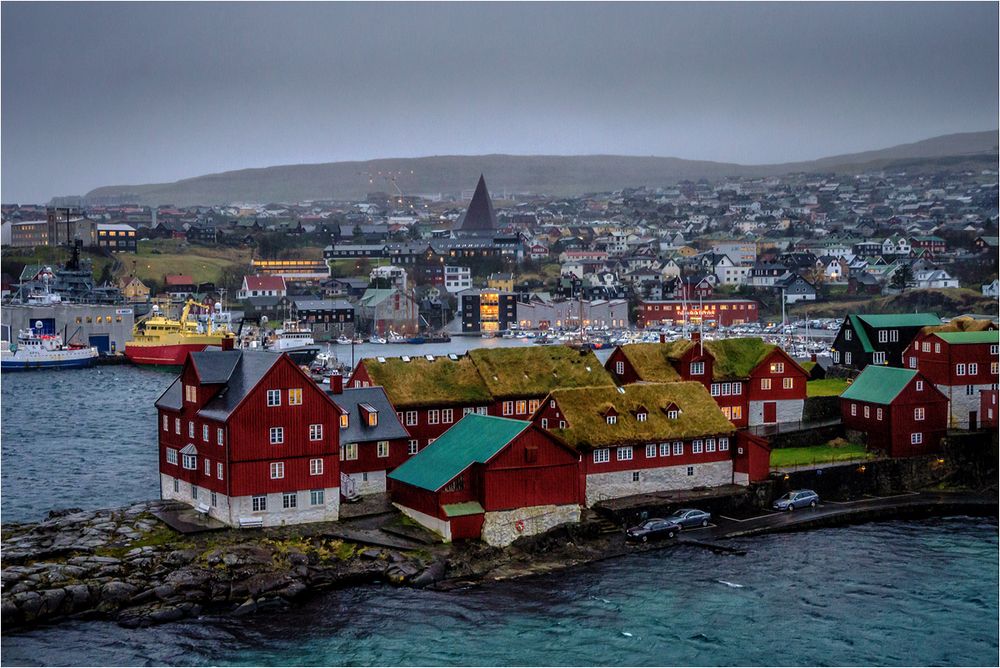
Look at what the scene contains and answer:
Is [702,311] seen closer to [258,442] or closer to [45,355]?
[45,355]

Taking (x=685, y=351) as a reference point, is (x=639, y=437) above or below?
below

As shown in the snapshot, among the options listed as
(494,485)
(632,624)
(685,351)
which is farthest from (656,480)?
(632,624)

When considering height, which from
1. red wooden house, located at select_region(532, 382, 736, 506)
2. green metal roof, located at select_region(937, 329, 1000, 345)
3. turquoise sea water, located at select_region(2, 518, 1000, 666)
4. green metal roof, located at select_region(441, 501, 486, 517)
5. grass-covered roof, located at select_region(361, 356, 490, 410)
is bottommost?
turquoise sea water, located at select_region(2, 518, 1000, 666)

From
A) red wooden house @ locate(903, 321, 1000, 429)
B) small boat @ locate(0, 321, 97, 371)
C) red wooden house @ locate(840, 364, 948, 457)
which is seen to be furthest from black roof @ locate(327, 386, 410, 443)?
small boat @ locate(0, 321, 97, 371)

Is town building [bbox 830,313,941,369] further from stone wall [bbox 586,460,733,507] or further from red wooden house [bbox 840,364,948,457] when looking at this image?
stone wall [bbox 586,460,733,507]

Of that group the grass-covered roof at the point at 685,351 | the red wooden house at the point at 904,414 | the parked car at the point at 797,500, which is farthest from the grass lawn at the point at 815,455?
the grass-covered roof at the point at 685,351

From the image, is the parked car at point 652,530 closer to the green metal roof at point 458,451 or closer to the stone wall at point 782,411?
the green metal roof at point 458,451
